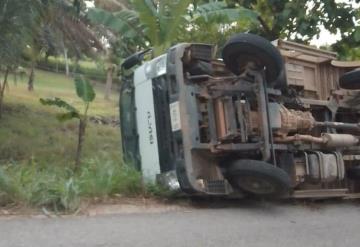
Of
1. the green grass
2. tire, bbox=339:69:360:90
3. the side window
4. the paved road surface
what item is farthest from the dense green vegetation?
tire, bbox=339:69:360:90

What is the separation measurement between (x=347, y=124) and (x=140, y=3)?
13.0 feet

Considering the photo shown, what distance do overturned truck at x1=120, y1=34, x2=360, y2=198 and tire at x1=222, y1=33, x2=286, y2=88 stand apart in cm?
1

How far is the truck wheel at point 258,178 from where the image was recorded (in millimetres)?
6191

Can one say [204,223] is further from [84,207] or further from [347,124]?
[347,124]

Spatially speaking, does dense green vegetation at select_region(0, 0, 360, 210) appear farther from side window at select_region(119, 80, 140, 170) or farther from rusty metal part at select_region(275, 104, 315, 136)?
rusty metal part at select_region(275, 104, 315, 136)

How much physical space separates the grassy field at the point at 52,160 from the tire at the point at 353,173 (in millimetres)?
2985

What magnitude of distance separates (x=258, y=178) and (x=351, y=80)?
250 centimetres

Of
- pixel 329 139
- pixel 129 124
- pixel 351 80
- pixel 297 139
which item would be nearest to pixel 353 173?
pixel 329 139

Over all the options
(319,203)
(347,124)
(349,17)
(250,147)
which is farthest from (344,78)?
(349,17)

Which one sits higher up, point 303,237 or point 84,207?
point 84,207

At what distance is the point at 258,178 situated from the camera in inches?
247

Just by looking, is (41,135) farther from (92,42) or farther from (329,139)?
(329,139)

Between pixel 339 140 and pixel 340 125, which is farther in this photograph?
pixel 340 125

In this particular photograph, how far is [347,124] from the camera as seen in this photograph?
766 cm
